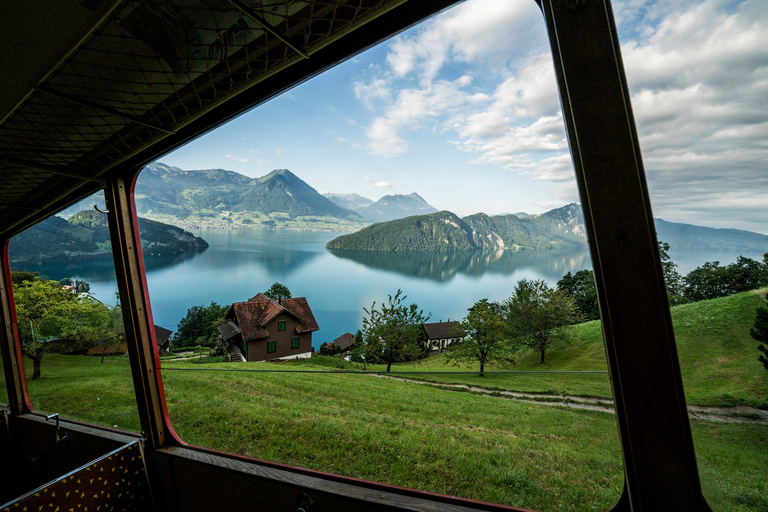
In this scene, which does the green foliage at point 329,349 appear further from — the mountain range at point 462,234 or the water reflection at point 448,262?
the mountain range at point 462,234

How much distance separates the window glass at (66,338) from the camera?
12.8 ft

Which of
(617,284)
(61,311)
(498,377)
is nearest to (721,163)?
(617,284)

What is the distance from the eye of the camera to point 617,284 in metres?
0.57

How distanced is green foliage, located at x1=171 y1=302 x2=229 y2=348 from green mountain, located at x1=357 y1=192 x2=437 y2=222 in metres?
47.3

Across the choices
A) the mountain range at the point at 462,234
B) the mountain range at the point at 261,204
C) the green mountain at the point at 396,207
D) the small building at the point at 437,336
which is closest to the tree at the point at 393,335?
the small building at the point at 437,336

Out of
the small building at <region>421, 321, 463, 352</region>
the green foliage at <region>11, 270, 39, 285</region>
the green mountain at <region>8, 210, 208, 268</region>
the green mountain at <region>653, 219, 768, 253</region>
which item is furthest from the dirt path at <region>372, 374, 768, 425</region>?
the green foliage at <region>11, 270, 39, 285</region>

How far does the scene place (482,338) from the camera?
27.2ft

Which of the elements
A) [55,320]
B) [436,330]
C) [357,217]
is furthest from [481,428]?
[357,217]

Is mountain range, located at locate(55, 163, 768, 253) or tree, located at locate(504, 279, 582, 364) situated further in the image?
tree, located at locate(504, 279, 582, 364)

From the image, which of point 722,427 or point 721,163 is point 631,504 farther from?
point 722,427

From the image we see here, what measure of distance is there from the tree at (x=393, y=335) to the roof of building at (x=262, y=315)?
3.76 metres

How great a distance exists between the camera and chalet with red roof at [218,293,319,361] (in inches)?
491

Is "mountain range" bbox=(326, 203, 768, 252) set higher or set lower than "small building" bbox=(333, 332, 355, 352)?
higher

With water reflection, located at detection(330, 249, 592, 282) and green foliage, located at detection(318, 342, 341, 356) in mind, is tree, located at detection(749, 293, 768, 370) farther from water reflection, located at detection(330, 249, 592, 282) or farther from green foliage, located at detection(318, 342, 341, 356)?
green foliage, located at detection(318, 342, 341, 356)
